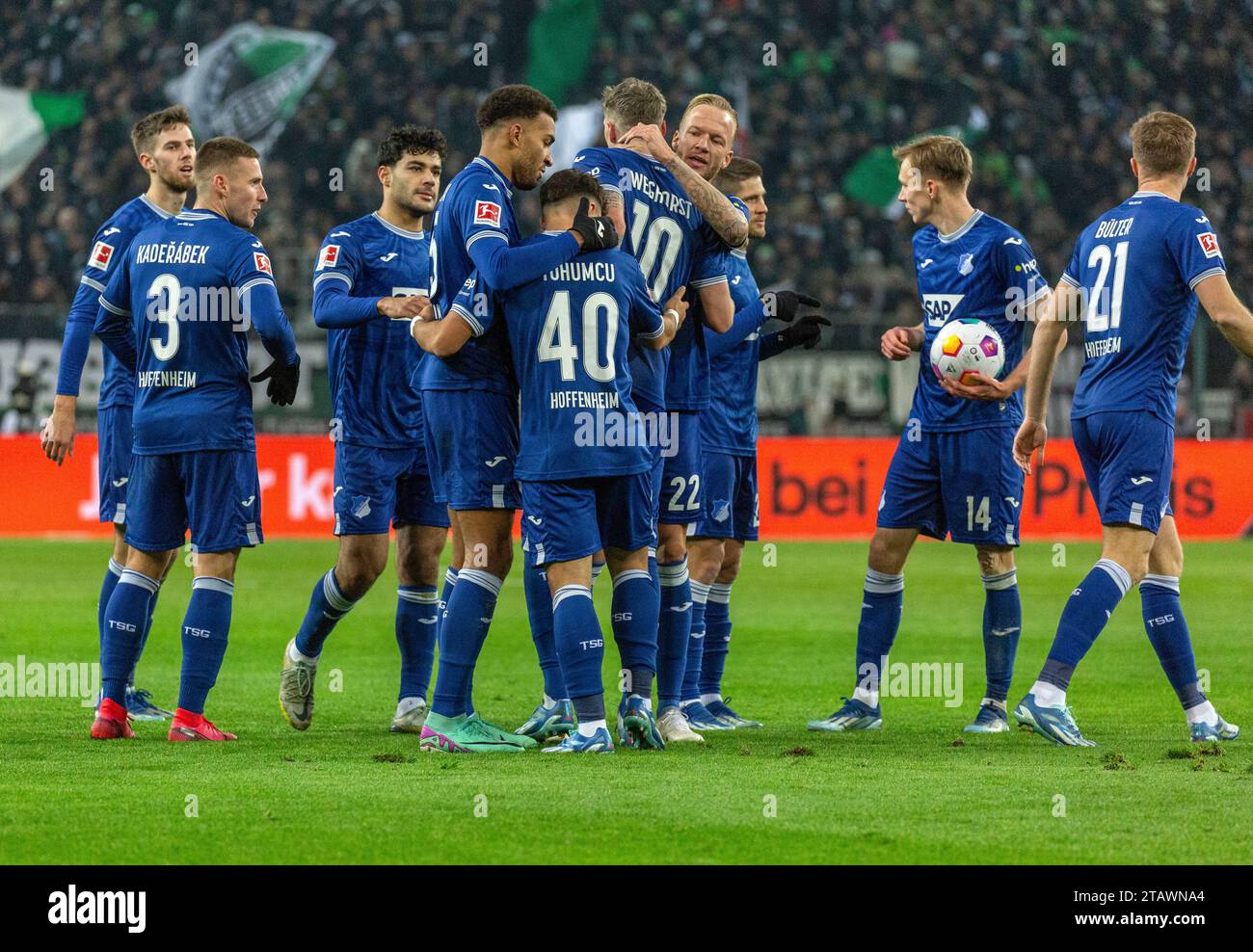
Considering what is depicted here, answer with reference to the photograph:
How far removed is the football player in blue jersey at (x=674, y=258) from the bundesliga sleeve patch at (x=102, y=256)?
219cm

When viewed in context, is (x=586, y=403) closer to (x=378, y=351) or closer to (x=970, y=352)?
(x=378, y=351)

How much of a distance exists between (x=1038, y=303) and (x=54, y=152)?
63.5 ft

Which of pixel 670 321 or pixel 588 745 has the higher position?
pixel 670 321

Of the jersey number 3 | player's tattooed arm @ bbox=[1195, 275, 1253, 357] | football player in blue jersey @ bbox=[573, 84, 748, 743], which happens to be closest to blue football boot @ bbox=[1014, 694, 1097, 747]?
football player in blue jersey @ bbox=[573, 84, 748, 743]

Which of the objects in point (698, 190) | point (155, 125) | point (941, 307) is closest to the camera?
point (698, 190)

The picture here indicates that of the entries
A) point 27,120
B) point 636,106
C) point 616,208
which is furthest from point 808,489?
point 27,120

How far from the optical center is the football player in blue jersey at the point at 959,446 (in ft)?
A: 22.8

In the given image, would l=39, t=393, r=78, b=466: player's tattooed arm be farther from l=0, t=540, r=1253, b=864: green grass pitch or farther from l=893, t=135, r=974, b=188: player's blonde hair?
l=893, t=135, r=974, b=188: player's blonde hair

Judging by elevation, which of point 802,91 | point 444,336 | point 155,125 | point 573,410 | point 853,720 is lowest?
point 853,720

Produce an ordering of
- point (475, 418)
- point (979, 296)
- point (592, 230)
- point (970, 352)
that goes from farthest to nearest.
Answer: point (979, 296)
point (970, 352)
point (475, 418)
point (592, 230)

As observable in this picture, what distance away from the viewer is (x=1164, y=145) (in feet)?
21.3

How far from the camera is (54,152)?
76.8 feet
